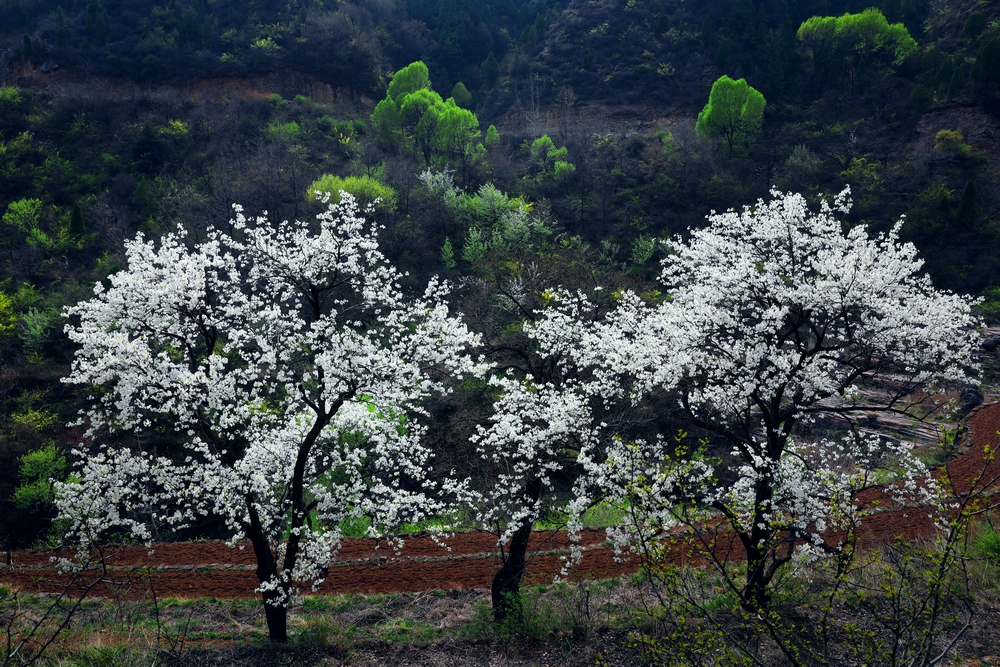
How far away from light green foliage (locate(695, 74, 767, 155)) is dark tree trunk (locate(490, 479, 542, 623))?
142 feet

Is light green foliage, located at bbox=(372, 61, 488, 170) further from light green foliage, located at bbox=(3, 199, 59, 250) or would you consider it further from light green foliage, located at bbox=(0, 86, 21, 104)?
light green foliage, located at bbox=(0, 86, 21, 104)

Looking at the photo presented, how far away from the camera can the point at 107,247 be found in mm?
37062

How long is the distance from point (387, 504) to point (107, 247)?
114 feet

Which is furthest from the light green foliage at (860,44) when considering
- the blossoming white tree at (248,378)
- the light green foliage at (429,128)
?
the blossoming white tree at (248,378)

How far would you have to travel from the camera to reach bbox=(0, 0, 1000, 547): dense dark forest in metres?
31.7

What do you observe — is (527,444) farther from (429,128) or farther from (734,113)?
(734,113)

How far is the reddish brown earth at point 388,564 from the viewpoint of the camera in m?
14.0

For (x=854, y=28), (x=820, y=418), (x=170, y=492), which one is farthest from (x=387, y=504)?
(x=854, y=28)

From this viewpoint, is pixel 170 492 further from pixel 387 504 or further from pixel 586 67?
pixel 586 67

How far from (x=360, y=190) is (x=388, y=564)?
26106 mm

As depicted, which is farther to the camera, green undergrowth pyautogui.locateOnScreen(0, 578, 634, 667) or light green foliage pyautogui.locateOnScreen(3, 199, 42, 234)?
light green foliage pyautogui.locateOnScreen(3, 199, 42, 234)

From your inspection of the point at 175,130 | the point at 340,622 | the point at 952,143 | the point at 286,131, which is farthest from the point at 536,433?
the point at 175,130

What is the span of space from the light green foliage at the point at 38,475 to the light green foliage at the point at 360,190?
18754 mm

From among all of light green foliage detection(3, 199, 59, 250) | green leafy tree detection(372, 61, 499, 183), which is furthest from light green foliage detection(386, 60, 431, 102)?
light green foliage detection(3, 199, 59, 250)
